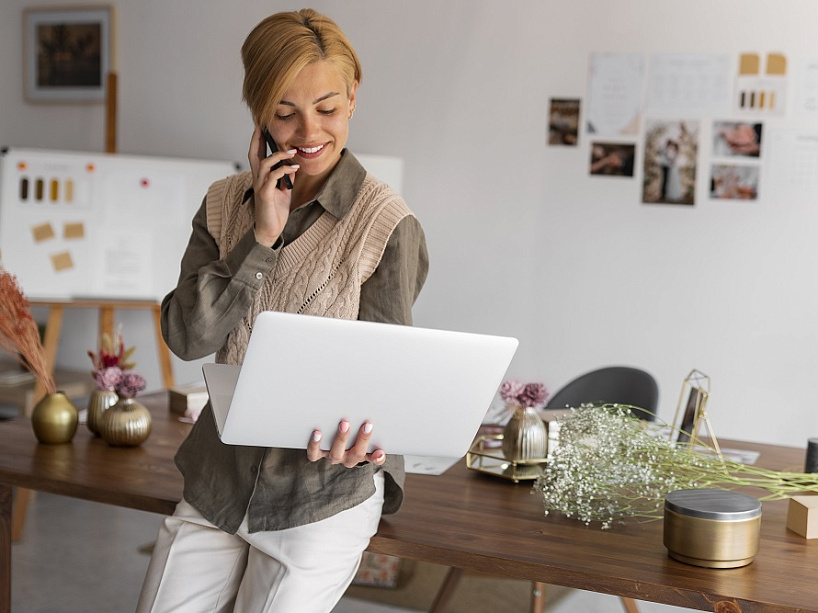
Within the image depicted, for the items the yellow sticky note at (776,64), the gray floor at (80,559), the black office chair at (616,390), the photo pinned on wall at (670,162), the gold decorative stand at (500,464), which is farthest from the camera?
the photo pinned on wall at (670,162)

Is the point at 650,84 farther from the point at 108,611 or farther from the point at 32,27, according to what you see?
the point at 32,27

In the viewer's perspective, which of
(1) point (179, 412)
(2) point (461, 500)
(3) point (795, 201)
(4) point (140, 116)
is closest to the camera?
(2) point (461, 500)

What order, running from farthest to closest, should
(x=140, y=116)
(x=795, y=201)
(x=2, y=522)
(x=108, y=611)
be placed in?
(x=140, y=116) < (x=795, y=201) < (x=108, y=611) < (x=2, y=522)

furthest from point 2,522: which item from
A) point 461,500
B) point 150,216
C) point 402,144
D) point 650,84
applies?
point 650,84

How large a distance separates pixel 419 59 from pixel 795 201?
5.68ft

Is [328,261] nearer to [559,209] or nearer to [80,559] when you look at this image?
[80,559]

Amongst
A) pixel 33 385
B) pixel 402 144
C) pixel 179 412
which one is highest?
pixel 402 144

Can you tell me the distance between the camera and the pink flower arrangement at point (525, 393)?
2.02 m

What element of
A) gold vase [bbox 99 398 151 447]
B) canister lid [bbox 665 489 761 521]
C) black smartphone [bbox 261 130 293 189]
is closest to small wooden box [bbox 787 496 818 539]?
canister lid [bbox 665 489 761 521]

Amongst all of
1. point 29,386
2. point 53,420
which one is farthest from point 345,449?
point 29,386

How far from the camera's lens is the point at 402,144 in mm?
4320

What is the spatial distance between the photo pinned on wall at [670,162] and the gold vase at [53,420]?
2.61 m

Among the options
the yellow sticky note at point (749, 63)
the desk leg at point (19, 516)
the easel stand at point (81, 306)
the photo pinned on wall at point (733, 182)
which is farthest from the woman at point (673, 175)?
the desk leg at point (19, 516)

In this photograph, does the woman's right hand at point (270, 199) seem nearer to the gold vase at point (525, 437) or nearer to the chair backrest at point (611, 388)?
the gold vase at point (525, 437)
